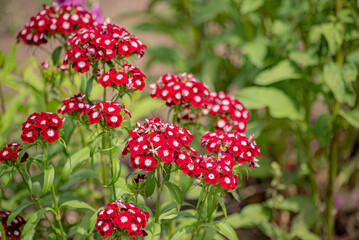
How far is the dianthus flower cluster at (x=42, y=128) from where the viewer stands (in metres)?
1.42

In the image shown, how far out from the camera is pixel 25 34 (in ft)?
6.19

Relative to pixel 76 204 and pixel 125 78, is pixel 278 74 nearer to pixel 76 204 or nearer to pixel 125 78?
pixel 125 78

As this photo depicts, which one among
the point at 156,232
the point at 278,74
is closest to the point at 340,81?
the point at 278,74

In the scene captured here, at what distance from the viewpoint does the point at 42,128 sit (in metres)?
1.41

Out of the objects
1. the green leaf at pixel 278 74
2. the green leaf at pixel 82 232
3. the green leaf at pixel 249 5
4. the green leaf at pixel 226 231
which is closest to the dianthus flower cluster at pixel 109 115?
the green leaf at pixel 82 232

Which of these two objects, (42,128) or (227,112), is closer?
(42,128)

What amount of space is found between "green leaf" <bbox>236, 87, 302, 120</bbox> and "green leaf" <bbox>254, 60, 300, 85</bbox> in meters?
0.10

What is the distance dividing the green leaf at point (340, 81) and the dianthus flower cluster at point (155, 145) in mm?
1232

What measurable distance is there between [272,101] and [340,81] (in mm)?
442

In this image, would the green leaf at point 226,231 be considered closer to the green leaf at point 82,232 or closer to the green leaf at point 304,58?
the green leaf at point 82,232

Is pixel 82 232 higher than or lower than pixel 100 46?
lower

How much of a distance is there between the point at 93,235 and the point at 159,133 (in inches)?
27.9

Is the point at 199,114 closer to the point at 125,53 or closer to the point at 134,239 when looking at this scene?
the point at 125,53

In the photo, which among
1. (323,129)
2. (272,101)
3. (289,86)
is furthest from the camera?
(289,86)
